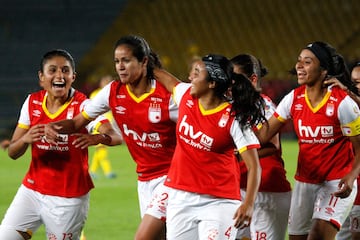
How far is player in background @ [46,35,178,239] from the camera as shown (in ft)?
23.3

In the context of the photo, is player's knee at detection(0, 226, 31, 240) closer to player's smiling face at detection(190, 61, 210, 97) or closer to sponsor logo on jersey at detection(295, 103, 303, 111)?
player's smiling face at detection(190, 61, 210, 97)

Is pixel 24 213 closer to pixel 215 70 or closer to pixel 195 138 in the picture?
pixel 195 138

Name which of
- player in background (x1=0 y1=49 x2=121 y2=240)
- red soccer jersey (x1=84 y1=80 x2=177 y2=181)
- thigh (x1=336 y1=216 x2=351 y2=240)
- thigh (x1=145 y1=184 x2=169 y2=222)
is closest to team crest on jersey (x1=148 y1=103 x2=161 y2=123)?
red soccer jersey (x1=84 y1=80 x2=177 y2=181)

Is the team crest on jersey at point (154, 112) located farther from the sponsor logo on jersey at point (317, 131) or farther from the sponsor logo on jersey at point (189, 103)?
the sponsor logo on jersey at point (317, 131)

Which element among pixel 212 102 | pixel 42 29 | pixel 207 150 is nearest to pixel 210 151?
pixel 207 150

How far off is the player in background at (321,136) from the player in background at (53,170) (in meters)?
1.59

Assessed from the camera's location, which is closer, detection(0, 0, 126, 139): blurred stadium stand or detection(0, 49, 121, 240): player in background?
detection(0, 49, 121, 240): player in background

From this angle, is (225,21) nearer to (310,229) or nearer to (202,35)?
(202,35)

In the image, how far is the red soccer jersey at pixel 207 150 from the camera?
6230 millimetres

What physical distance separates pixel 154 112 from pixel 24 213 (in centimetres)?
139

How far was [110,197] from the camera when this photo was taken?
577 inches

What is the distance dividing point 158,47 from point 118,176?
16134 mm

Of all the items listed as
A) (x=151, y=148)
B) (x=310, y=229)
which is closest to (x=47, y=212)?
(x=151, y=148)

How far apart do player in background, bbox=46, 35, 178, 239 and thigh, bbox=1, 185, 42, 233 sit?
691 millimetres
